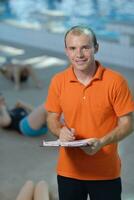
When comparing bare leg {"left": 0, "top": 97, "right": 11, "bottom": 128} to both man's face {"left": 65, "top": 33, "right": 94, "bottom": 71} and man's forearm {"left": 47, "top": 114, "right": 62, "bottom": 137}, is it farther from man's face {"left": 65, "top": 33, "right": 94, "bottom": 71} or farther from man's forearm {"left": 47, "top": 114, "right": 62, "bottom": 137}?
man's face {"left": 65, "top": 33, "right": 94, "bottom": 71}

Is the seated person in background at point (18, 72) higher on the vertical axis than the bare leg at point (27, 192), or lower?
higher

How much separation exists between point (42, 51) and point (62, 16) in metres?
0.53

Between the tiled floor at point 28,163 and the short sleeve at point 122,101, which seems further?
the tiled floor at point 28,163

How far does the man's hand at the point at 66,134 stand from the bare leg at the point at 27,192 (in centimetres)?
75

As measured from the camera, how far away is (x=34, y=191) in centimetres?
181

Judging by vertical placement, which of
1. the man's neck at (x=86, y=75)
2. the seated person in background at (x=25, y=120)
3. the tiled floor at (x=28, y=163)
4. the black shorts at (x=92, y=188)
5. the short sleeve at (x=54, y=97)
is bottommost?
the tiled floor at (x=28, y=163)

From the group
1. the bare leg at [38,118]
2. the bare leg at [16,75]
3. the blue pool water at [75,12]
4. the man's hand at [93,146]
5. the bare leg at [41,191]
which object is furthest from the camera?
the blue pool water at [75,12]

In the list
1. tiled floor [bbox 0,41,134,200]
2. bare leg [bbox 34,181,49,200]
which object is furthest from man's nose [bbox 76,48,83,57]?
tiled floor [bbox 0,41,134,200]

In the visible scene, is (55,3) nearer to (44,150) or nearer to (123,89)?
(44,150)

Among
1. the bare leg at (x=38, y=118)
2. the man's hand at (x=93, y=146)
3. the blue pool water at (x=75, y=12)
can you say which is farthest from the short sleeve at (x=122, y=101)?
the blue pool water at (x=75, y=12)

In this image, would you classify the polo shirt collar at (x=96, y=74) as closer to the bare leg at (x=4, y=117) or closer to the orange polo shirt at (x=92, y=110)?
the orange polo shirt at (x=92, y=110)

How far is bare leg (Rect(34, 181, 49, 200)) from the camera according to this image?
5.64 ft

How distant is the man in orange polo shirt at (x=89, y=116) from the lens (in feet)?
3.45

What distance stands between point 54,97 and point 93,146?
0.22m
